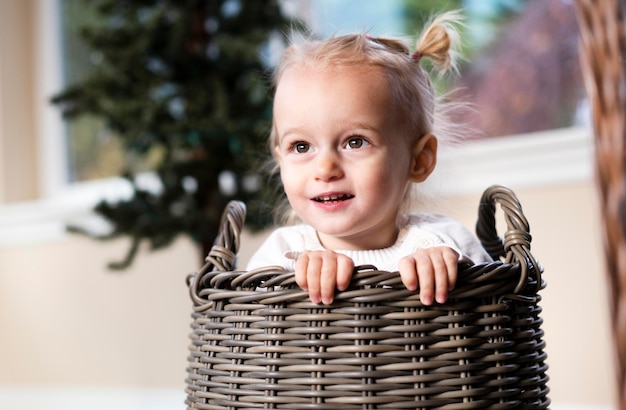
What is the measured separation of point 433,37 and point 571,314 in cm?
114

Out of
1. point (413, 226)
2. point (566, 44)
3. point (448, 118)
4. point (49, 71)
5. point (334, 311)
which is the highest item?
point (49, 71)

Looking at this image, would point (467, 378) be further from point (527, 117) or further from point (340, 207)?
point (527, 117)

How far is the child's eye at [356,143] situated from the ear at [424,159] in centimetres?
15

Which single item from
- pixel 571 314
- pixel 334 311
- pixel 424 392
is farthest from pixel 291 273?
pixel 571 314

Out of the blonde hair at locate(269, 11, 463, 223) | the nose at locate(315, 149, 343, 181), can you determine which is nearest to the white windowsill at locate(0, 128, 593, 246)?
the blonde hair at locate(269, 11, 463, 223)

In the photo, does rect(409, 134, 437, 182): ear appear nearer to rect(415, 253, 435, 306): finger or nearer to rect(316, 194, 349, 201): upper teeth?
rect(316, 194, 349, 201): upper teeth

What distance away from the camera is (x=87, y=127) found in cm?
371

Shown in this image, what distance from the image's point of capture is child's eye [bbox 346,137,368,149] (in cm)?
121

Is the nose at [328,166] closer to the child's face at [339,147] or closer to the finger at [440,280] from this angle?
the child's face at [339,147]

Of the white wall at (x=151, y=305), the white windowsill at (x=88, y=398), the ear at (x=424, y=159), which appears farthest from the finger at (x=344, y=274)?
the white windowsill at (x=88, y=398)

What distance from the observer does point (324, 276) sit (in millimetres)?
956

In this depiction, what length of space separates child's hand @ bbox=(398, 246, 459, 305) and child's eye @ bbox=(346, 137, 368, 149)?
0.28m

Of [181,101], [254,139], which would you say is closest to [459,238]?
[254,139]

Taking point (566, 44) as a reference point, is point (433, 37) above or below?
below
